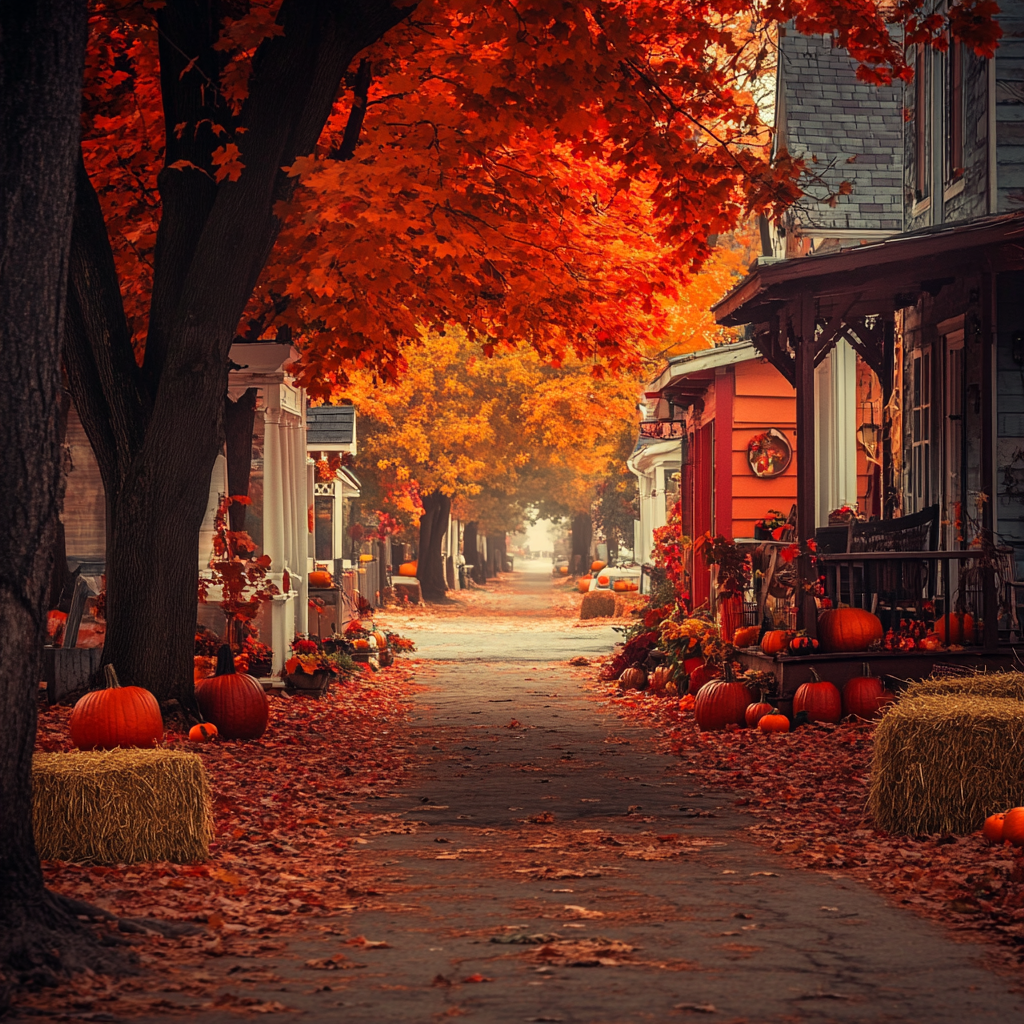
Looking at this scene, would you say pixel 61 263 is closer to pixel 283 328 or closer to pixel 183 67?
pixel 183 67

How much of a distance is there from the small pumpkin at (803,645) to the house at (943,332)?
15 cm

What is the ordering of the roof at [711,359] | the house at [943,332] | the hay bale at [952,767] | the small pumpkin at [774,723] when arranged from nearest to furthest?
the hay bale at [952,767] → the small pumpkin at [774,723] → the house at [943,332] → the roof at [711,359]

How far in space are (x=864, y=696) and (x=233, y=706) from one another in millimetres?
5172

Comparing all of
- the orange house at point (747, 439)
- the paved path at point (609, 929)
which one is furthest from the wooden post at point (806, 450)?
the orange house at point (747, 439)

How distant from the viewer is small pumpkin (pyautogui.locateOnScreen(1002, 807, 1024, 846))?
6930 mm

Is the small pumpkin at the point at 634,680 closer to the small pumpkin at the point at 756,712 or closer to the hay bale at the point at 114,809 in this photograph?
the small pumpkin at the point at 756,712

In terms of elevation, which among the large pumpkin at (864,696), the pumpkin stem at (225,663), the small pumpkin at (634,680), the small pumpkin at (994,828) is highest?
the pumpkin stem at (225,663)

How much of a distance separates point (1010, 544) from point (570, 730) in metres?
4.32

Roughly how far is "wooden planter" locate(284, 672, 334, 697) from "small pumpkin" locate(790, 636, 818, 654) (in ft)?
18.0

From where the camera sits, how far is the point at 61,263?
5562mm

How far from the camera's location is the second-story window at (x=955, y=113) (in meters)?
14.3

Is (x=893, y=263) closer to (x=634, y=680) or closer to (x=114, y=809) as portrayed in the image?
(x=634, y=680)

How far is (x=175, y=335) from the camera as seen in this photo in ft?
36.1

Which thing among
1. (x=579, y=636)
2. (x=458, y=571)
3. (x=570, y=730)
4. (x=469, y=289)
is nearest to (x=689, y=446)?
(x=579, y=636)
